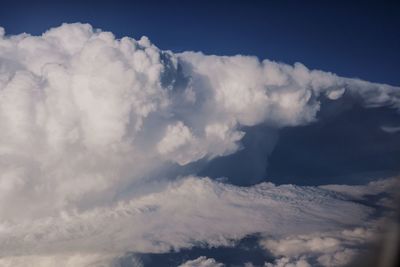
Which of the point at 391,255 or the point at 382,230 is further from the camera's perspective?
the point at 382,230

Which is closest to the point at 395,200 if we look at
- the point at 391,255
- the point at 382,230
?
the point at 382,230

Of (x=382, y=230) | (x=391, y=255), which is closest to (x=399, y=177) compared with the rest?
(x=382, y=230)

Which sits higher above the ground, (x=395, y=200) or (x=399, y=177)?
(x=399, y=177)

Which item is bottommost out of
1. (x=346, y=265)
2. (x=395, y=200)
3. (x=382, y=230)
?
(x=346, y=265)

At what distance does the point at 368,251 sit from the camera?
4.68 meters

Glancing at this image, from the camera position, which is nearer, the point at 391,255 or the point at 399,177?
the point at 391,255

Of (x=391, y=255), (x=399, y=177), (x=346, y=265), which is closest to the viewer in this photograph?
(x=391, y=255)

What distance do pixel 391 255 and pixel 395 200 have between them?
1.17 m

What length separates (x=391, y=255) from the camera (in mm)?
4453

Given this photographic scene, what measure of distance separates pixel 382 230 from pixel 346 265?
3.03ft

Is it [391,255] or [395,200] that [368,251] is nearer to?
[391,255]

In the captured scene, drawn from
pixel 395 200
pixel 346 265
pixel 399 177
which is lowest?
pixel 346 265

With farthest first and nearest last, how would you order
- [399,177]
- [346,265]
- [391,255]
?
[399,177]
[346,265]
[391,255]

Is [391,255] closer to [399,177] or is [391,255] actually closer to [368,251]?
[368,251]
